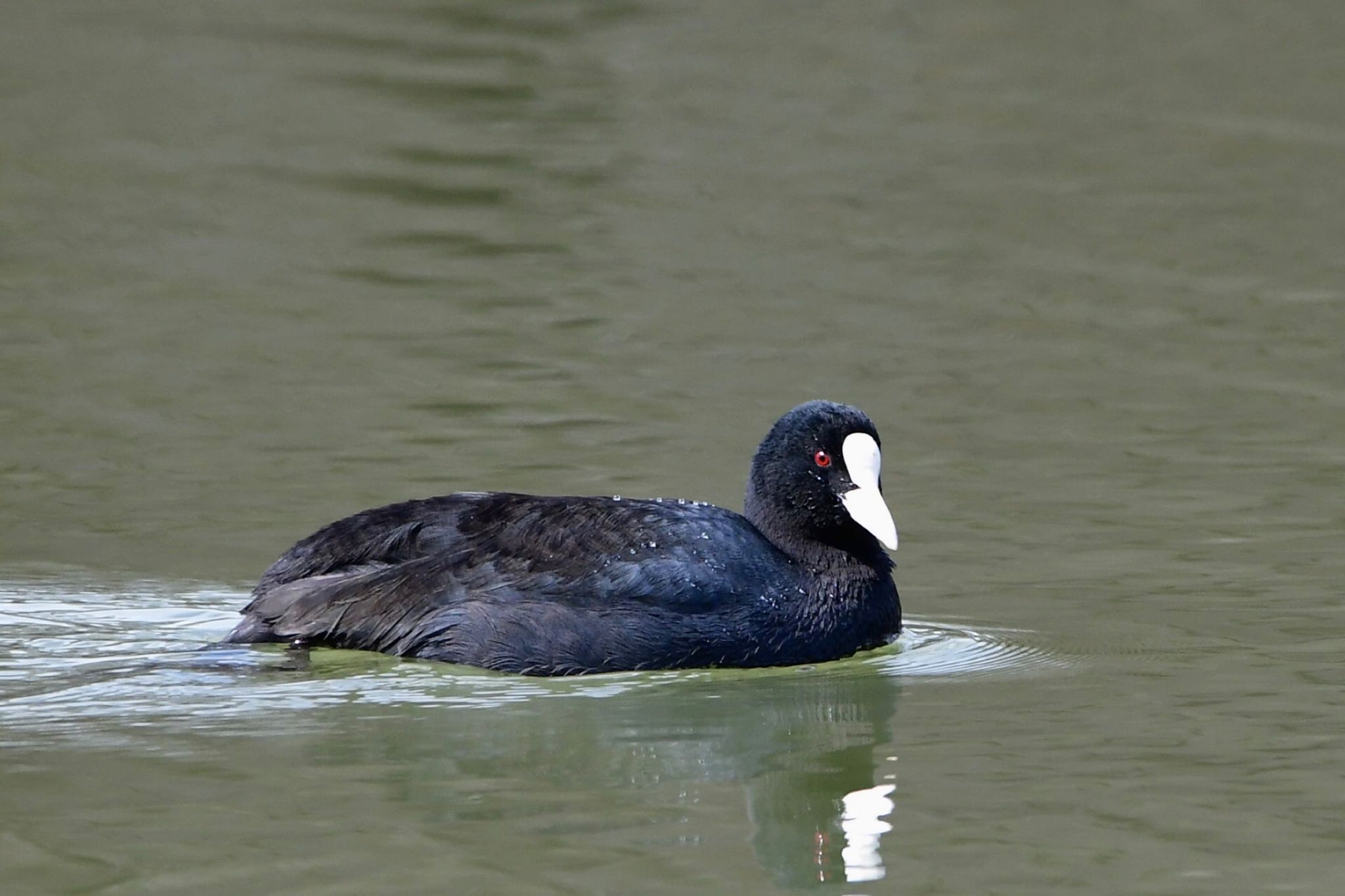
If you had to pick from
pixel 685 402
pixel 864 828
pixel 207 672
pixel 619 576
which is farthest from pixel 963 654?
pixel 685 402

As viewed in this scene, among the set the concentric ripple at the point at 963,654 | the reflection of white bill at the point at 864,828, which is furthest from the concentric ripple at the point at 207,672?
the reflection of white bill at the point at 864,828

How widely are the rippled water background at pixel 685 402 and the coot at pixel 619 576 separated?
0.42 feet

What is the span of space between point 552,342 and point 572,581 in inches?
194

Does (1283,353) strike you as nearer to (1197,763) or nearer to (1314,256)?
(1314,256)

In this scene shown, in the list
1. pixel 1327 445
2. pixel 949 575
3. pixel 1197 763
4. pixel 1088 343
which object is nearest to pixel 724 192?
pixel 1088 343

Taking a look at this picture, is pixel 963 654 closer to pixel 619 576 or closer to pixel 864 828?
pixel 619 576

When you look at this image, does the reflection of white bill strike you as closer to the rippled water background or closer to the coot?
the rippled water background

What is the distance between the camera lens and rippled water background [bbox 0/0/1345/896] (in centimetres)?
522

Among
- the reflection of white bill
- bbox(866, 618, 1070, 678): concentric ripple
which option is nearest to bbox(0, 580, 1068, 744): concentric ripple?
bbox(866, 618, 1070, 678): concentric ripple

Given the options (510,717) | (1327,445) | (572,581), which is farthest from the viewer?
(1327,445)

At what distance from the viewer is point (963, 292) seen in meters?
12.6

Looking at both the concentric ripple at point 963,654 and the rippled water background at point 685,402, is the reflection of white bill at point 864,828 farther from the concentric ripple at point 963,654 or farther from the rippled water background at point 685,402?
the concentric ripple at point 963,654

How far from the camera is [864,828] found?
519 cm

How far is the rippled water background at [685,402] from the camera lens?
17.1ft
